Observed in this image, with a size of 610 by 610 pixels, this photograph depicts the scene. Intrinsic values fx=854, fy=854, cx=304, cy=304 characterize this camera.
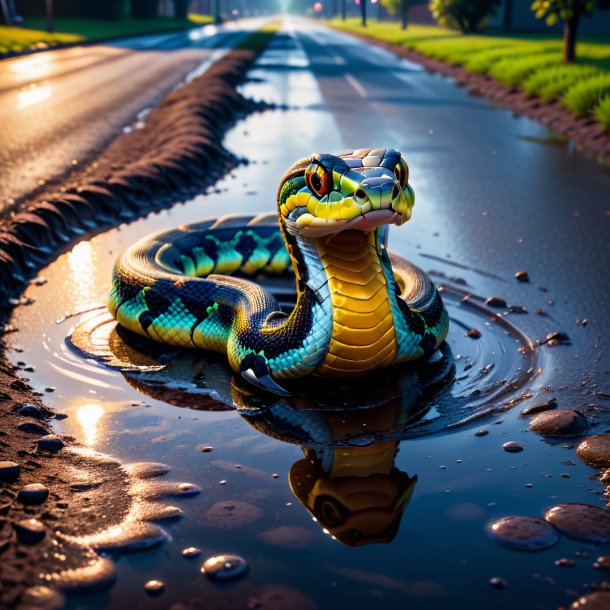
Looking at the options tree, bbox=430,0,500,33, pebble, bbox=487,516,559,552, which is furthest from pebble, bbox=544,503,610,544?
tree, bbox=430,0,500,33

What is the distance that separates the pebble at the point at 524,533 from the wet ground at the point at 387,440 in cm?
5

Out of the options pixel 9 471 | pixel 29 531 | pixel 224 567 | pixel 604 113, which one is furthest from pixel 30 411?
pixel 604 113

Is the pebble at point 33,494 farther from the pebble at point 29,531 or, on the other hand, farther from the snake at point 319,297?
the snake at point 319,297

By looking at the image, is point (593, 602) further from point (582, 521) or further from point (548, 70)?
point (548, 70)

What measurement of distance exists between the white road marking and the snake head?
18.1m

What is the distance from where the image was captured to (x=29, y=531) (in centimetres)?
366

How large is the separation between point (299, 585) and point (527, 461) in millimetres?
1630

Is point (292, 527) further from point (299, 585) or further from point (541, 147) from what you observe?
point (541, 147)

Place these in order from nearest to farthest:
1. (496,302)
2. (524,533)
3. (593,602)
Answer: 1. (593,602)
2. (524,533)
3. (496,302)

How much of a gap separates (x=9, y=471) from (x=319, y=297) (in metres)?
2.02

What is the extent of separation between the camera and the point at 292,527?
12.8 feet

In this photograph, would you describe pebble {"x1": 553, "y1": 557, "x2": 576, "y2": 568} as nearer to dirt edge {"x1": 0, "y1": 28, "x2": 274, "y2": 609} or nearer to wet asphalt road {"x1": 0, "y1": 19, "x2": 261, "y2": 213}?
dirt edge {"x1": 0, "y1": 28, "x2": 274, "y2": 609}

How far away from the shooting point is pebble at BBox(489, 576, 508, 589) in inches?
136

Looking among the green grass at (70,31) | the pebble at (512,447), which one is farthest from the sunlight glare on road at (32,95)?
the pebble at (512,447)
